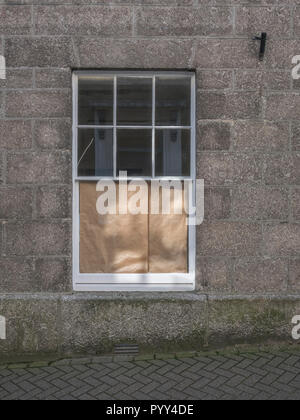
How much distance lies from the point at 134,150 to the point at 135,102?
21.9 inches

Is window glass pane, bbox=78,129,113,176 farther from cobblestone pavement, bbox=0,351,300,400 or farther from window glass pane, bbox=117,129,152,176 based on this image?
cobblestone pavement, bbox=0,351,300,400

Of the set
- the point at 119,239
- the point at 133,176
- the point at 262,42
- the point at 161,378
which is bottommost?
the point at 161,378

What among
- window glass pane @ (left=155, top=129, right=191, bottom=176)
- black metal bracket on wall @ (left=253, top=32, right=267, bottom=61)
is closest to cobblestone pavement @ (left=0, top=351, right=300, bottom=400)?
window glass pane @ (left=155, top=129, right=191, bottom=176)

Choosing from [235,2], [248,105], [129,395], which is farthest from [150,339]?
[235,2]

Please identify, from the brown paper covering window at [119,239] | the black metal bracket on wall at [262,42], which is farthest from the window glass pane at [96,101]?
the black metal bracket on wall at [262,42]

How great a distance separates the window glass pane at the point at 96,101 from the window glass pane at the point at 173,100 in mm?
559

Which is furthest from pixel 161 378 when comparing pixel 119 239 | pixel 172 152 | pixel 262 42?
pixel 262 42

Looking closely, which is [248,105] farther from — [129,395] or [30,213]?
[129,395]

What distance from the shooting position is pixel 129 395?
10.1 feet

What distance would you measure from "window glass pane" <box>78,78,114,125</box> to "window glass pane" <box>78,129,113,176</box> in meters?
0.13

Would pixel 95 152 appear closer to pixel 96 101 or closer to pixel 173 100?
pixel 96 101

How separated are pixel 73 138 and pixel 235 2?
2.38m

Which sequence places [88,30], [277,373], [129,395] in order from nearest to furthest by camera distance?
[129,395], [277,373], [88,30]

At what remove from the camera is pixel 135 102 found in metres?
4.01
